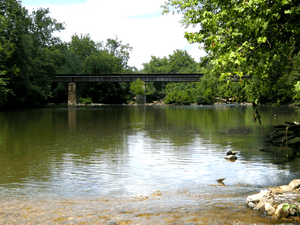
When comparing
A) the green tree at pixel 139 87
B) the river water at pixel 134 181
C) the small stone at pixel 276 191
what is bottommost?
the river water at pixel 134 181

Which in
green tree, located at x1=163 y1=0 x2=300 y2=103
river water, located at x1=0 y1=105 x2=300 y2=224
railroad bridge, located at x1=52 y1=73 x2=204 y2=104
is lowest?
river water, located at x1=0 y1=105 x2=300 y2=224

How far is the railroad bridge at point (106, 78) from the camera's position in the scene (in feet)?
320

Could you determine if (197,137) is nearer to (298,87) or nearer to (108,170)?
(108,170)

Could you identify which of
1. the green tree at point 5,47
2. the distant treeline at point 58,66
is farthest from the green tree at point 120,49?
the green tree at point 5,47

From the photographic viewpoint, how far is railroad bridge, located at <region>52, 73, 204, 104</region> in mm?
97688

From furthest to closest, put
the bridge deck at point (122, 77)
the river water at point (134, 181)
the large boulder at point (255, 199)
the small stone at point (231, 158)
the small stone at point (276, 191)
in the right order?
the bridge deck at point (122, 77), the small stone at point (231, 158), the small stone at point (276, 191), the large boulder at point (255, 199), the river water at point (134, 181)

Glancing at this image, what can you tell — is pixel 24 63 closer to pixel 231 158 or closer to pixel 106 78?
pixel 106 78

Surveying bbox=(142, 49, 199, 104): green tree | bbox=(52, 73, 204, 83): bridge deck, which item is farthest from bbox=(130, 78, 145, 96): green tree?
bbox=(142, 49, 199, 104): green tree

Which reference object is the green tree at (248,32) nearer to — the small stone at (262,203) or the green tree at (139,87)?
the small stone at (262,203)

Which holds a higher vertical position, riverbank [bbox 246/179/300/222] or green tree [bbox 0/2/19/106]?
green tree [bbox 0/2/19/106]

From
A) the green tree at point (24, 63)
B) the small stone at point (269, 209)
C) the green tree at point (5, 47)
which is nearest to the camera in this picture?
the small stone at point (269, 209)

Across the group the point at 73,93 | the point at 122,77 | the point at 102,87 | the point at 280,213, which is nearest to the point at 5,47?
the point at 280,213

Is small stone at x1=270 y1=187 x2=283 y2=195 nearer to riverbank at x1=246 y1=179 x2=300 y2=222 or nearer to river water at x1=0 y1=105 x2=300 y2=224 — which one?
riverbank at x1=246 y1=179 x2=300 y2=222

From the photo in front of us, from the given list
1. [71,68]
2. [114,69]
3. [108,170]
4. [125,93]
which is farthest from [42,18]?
[108,170]
